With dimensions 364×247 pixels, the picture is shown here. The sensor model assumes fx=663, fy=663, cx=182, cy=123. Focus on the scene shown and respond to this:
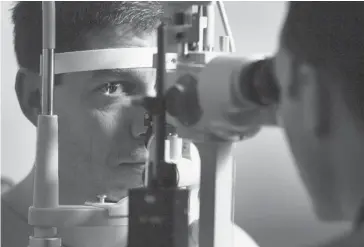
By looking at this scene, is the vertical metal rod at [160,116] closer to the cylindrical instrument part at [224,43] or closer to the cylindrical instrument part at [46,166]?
the cylindrical instrument part at [224,43]

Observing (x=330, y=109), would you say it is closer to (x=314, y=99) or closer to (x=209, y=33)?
(x=314, y=99)

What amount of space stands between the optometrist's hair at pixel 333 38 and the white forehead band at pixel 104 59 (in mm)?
542

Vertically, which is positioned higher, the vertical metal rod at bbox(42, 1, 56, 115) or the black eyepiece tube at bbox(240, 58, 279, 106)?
the vertical metal rod at bbox(42, 1, 56, 115)

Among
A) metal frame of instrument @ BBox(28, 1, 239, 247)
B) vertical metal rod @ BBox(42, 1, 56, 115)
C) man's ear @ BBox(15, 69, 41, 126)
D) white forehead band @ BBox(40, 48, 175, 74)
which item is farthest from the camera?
man's ear @ BBox(15, 69, 41, 126)

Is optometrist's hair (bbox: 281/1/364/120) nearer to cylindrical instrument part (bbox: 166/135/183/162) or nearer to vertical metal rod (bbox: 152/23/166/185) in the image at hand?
vertical metal rod (bbox: 152/23/166/185)

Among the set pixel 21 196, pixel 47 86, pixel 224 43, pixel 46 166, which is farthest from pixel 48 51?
pixel 21 196

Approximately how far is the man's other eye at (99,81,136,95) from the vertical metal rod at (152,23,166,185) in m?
0.62

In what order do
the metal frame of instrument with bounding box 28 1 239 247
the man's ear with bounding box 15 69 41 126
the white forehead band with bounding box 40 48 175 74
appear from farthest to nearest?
the man's ear with bounding box 15 69 41 126 → the white forehead band with bounding box 40 48 175 74 → the metal frame of instrument with bounding box 28 1 239 247

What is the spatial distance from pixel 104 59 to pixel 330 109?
633 millimetres

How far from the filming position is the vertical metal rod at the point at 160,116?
0.67 m

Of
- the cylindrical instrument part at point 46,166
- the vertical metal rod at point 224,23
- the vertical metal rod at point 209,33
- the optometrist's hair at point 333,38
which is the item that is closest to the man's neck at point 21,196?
the cylindrical instrument part at point 46,166

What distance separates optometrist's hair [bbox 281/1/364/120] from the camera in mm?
707

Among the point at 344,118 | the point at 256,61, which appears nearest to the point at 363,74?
the point at 344,118

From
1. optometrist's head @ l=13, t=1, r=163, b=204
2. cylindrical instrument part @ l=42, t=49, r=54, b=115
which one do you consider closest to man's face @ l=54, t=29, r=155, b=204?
optometrist's head @ l=13, t=1, r=163, b=204
